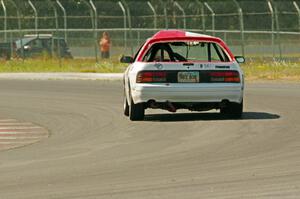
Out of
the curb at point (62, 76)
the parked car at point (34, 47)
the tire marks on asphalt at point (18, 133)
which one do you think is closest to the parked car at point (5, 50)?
the parked car at point (34, 47)

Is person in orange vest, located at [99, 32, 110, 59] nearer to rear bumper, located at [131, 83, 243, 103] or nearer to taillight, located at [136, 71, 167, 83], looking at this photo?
taillight, located at [136, 71, 167, 83]

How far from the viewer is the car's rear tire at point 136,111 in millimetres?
17719

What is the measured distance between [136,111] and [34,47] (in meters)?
33.5

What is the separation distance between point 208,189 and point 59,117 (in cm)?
973

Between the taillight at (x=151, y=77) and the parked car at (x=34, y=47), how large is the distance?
29.6 meters

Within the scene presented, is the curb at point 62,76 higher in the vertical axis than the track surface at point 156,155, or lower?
lower

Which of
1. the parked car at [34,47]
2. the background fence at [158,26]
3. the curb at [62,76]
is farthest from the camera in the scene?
the parked car at [34,47]

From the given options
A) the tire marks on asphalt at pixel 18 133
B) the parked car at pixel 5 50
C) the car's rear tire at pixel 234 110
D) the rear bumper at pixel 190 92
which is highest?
the rear bumper at pixel 190 92

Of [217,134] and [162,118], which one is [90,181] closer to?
[217,134]

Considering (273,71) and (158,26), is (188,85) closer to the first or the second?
(273,71)

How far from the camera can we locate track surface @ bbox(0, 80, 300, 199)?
1018 centimetres

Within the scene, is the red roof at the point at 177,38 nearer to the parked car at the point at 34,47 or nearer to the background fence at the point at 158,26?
the background fence at the point at 158,26

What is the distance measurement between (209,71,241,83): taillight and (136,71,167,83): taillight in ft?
2.47

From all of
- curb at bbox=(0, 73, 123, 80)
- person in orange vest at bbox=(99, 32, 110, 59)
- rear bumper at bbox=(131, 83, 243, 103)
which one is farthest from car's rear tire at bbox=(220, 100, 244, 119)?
person in orange vest at bbox=(99, 32, 110, 59)
